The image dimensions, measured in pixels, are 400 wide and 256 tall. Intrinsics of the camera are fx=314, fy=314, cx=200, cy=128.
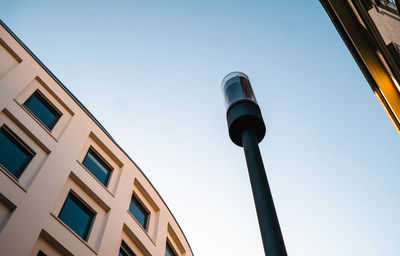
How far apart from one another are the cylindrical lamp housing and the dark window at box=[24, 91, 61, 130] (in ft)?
38.9

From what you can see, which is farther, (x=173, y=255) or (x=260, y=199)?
(x=173, y=255)

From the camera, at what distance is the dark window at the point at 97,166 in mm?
14300

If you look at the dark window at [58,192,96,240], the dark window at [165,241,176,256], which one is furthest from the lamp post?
the dark window at [165,241,176,256]

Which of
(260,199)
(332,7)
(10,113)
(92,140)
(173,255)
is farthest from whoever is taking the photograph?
(173,255)

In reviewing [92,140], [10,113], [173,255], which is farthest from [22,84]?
[173,255]

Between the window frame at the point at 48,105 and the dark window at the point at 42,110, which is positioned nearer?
the dark window at the point at 42,110

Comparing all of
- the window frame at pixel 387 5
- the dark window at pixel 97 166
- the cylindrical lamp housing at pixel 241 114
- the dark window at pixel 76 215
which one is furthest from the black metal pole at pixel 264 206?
the dark window at pixel 97 166

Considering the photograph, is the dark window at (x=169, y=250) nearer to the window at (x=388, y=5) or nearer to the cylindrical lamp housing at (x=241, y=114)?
the window at (x=388, y=5)

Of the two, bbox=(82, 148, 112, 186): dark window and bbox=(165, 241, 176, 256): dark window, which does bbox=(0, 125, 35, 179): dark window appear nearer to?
bbox=(82, 148, 112, 186): dark window

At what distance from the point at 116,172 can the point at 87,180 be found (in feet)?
8.96

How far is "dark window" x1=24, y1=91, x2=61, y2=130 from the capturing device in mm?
13047

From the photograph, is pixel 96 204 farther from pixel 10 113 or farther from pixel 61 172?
pixel 10 113

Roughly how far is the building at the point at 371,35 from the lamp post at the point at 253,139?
21.2ft

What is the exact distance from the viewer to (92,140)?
15242 mm
